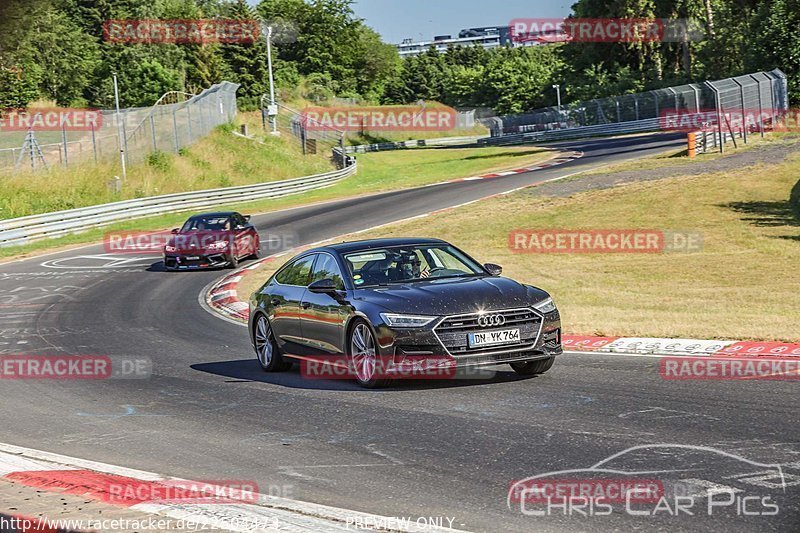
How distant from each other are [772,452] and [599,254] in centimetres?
1886

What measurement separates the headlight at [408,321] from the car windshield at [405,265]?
1031 millimetres

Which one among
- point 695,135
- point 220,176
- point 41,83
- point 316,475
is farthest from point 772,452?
point 41,83

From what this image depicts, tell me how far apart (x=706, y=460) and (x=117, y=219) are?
3553cm

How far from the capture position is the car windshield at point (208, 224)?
2847 centimetres

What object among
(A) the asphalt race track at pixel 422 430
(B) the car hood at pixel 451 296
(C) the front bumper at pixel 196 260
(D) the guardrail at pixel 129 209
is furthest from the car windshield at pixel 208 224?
(B) the car hood at pixel 451 296

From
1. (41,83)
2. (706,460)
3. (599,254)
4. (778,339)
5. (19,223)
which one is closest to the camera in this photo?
(706,460)

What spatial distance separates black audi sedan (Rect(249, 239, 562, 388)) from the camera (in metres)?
10.3

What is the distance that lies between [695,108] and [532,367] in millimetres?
63771

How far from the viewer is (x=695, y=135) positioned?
44688 millimetres

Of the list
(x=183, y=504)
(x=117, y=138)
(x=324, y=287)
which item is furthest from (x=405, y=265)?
(x=117, y=138)

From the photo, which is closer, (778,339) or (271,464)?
(271,464)

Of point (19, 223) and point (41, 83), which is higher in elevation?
point (41, 83)

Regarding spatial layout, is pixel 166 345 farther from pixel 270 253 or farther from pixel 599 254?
pixel 270 253

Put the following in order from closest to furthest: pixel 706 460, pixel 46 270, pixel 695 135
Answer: pixel 706 460 < pixel 46 270 < pixel 695 135
